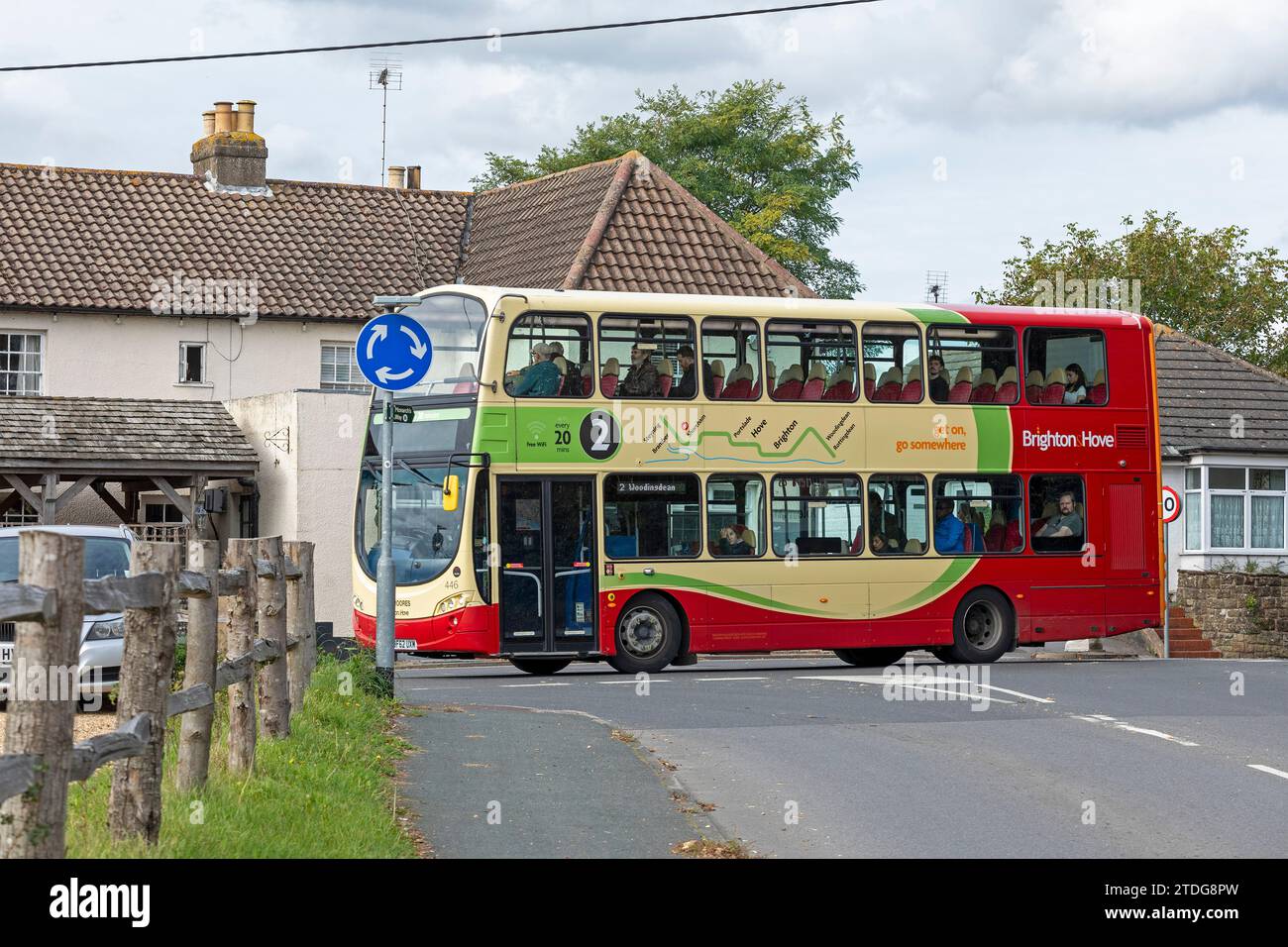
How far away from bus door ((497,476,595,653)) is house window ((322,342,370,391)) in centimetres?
1599

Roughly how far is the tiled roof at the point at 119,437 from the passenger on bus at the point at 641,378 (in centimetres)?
1252

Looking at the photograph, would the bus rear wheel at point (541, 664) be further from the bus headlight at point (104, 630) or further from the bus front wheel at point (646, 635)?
the bus headlight at point (104, 630)

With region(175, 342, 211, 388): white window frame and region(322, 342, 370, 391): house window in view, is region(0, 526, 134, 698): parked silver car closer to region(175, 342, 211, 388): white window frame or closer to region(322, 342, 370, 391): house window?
region(175, 342, 211, 388): white window frame

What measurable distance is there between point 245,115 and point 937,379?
21618mm

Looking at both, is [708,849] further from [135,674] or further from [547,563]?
[547,563]

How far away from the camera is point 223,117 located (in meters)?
40.6

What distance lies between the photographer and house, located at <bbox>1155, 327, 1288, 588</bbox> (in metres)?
42.1

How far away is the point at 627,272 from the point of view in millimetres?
36500

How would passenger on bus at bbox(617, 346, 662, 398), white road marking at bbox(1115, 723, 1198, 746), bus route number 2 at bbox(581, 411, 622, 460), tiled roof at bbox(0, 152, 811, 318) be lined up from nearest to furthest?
white road marking at bbox(1115, 723, 1198, 746) → bus route number 2 at bbox(581, 411, 622, 460) → passenger on bus at bbox(617, 346, 662, 398) → tiled roof at bbox(0, 152, 811, 318)

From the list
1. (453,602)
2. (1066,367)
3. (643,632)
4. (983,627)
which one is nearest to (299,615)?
(453,602)

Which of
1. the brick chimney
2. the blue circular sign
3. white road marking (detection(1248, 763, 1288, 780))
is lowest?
white road marking (detection(1248, 763, 1288, 780))

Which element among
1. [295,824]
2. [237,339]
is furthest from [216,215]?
[295,824]

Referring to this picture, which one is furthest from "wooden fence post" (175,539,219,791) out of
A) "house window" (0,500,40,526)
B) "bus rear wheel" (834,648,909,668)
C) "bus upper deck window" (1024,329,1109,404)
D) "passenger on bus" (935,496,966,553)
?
"house window" (0,500,40,526)
